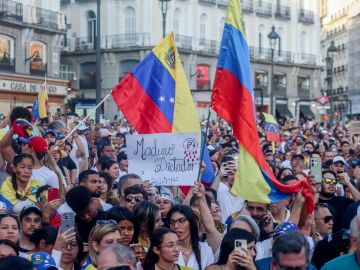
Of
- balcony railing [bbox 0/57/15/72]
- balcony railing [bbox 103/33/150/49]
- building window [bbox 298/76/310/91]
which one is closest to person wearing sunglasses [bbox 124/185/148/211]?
balcony railing [bbox 0/57/15/72]

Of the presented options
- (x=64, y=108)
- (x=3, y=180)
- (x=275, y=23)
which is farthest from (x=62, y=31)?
(x=3, y=180)

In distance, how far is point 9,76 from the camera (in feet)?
116

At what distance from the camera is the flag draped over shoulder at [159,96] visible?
9.42 meters

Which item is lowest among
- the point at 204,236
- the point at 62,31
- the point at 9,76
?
the point at 204,236

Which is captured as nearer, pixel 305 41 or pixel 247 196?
pixel 247 196

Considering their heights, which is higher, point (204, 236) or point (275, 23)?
point (275, 23)

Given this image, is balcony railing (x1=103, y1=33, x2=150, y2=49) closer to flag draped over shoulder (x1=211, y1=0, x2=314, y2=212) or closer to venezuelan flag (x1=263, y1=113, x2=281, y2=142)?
venezuelan flag (x1=263, y1=113, x2=281, y2=142)

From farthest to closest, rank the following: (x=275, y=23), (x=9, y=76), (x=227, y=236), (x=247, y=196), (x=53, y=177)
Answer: (x=275, y=23), (x=9, y=76), (x=53, y=177), (x=247, y=196), (x=227, y=236)

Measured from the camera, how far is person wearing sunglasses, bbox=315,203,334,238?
7.55 metres

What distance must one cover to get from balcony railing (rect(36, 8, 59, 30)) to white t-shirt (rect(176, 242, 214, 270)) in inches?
1278

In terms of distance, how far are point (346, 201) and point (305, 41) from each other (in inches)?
1985

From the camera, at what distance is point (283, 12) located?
56.8m

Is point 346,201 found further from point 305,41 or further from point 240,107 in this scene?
point 305,41

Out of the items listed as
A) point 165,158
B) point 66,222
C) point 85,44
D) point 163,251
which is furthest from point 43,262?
point 85,44
